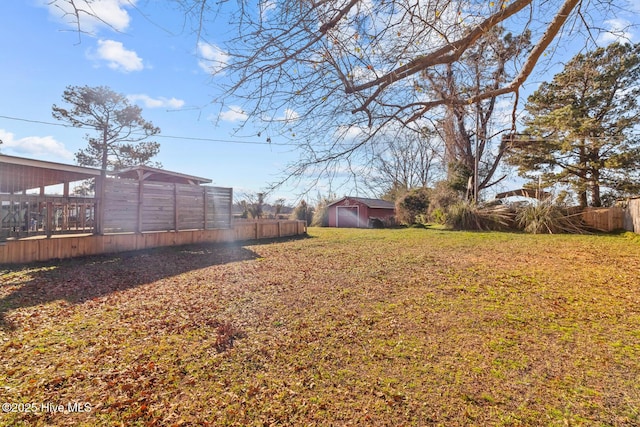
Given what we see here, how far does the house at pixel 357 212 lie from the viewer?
2191 cm

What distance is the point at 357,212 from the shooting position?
2216 cm

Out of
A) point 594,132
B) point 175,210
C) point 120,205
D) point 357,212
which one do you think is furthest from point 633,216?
point 120,205

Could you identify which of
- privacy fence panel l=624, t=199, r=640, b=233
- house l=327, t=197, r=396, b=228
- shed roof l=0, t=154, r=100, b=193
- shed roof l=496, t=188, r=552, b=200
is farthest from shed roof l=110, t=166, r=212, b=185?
privacy fence panel l=624, t=199, r=640, b=233

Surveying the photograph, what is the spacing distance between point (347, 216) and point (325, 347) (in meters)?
19.9

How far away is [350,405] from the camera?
214 cm

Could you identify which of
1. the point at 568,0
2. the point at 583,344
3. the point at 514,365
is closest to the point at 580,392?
the point at 514,365

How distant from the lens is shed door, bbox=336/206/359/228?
877 inches

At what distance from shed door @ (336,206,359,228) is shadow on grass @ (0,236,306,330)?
14476 millimetres

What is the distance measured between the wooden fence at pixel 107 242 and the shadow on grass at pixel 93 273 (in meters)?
0.27

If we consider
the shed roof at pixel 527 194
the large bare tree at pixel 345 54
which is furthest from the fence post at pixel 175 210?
the shed roof at pixel 527 194

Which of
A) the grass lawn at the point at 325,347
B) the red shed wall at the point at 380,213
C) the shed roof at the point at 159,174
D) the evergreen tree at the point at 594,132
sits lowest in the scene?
the grass lawn at the point at 325,347

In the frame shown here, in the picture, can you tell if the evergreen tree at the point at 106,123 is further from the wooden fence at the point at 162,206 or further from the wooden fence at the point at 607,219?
the wooden fence at the point at 607,219

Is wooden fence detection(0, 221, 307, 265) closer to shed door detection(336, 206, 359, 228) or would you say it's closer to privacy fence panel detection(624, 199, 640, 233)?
shed door detection(336, 206, 359, 228)

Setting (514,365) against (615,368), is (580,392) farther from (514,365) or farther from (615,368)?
(615,368)
